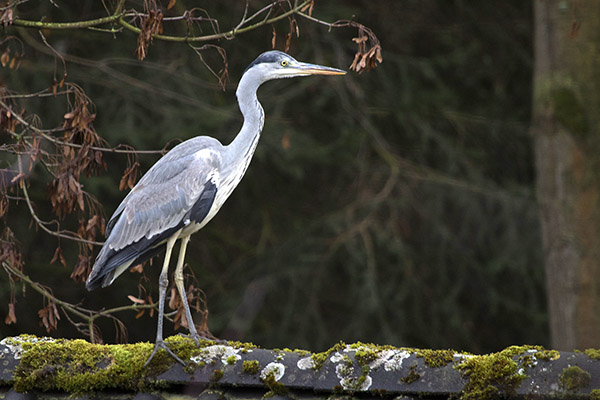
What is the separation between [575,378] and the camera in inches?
107

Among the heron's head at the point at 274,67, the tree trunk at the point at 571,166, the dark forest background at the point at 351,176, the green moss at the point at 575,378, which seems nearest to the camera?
the green moss at the point at 575,378

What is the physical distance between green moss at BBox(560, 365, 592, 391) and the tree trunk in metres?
4.09

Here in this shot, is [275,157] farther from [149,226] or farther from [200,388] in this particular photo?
[200,388]

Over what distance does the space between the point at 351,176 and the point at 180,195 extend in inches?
232

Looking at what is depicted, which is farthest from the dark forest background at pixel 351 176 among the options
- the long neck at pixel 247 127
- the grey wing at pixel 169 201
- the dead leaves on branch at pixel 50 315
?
the grey wing at pixel 169 201

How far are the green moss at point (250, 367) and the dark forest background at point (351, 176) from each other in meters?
6.15

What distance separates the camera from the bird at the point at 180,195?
4.52 meters

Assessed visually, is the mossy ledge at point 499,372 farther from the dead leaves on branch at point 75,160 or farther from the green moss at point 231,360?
the dead leaves on branch at point 75,160

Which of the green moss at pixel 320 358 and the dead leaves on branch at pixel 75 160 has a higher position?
the dead leaves on branch at pixel 75 160

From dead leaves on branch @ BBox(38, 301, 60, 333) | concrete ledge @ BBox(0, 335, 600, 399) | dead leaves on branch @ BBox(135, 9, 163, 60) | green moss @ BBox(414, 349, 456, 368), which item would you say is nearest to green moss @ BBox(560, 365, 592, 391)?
concrete ledge @ BBox(0, 335, 600, 399)

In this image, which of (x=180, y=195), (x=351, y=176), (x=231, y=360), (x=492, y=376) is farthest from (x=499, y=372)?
(x=351, y=176)

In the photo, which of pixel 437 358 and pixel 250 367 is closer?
pixel 437 358

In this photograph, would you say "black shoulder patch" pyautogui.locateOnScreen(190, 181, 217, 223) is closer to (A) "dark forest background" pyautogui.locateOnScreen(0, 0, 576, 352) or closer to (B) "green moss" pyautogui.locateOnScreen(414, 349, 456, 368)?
(B) "green moss" pyautogui.locateOnScreen(414, 349, 456, 368)

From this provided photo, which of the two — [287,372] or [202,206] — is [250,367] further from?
[202,206]
